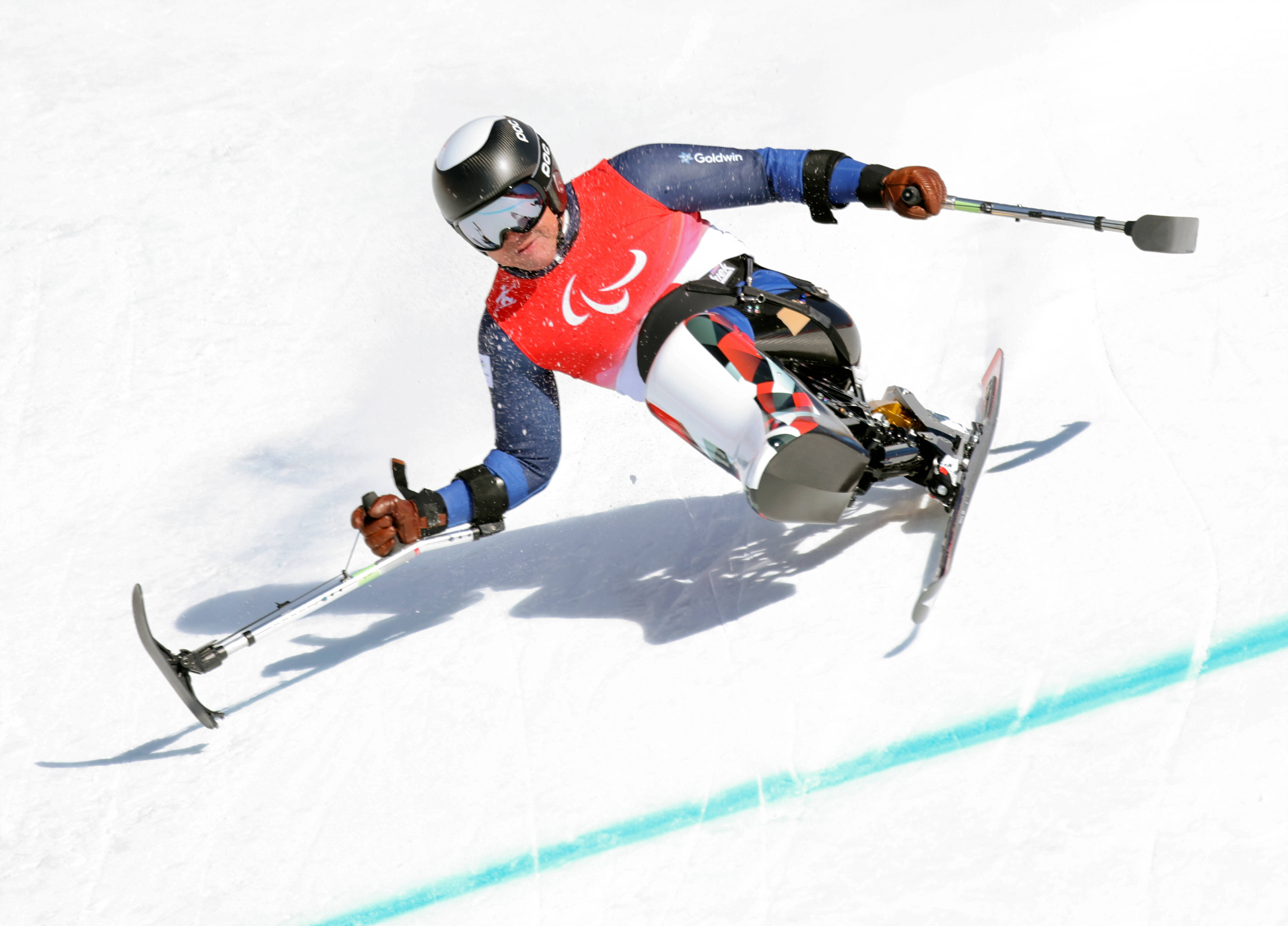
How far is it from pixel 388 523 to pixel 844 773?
1.56 m

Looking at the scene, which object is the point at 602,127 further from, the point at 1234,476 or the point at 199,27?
the point at 1234,476

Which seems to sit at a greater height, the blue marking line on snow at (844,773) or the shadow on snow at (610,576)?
the shadow on snow at (610,576)

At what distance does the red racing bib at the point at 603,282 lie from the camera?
3.71 metres

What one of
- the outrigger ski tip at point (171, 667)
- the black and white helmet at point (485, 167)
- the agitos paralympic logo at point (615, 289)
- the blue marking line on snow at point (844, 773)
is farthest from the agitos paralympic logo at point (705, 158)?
the outrigger ski tip at point (171, 667)

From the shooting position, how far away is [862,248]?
6.05 metres

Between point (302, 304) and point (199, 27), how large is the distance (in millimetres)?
3350

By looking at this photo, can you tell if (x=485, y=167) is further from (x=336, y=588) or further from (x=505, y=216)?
(x=336, y=588)

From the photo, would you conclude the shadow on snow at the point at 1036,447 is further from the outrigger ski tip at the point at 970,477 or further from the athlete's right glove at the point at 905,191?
the athlete's right glove at the point at 905,191

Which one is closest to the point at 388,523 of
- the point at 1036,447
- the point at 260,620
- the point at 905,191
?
the point at 260,620

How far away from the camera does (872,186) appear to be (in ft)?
12.3

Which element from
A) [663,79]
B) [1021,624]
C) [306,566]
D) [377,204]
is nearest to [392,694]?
[306,566]

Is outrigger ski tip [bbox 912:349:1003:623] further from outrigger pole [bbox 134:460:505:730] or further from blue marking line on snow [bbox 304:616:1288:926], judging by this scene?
outrigger pole [bbox 134:460:505:730]

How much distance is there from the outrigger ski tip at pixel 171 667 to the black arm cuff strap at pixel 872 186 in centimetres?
258

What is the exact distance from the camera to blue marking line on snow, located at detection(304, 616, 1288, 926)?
9.86ft
